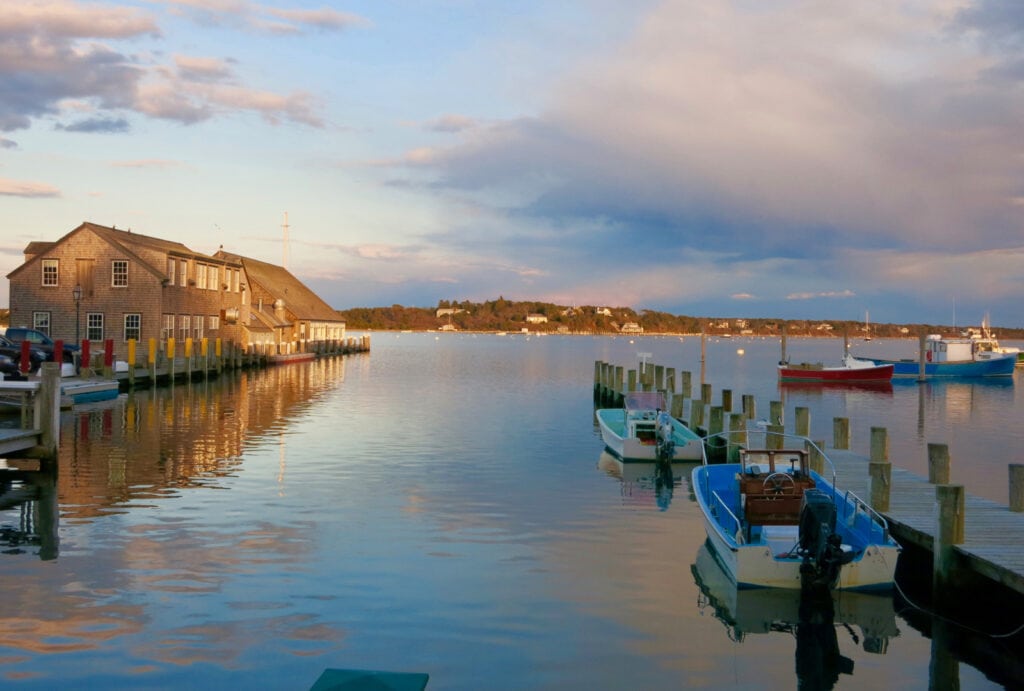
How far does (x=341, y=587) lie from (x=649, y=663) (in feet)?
17.6

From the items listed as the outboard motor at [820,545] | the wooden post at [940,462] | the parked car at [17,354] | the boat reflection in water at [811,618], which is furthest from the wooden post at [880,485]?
the parked car at [17,354]

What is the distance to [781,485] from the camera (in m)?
16.5

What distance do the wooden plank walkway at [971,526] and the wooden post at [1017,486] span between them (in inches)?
7.3

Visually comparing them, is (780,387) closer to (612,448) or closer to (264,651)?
(612,448)

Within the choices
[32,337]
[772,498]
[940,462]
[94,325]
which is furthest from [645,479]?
[94,325]

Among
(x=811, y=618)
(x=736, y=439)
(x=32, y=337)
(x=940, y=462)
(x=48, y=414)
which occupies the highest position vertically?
(x=32, y=337)

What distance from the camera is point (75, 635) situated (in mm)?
12156

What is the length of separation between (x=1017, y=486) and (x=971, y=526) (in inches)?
53.3

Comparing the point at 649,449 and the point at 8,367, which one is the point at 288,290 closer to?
the point at 8,367

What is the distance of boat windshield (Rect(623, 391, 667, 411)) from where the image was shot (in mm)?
31422

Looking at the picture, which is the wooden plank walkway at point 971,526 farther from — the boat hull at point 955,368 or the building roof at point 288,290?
the building roof at point 288,290

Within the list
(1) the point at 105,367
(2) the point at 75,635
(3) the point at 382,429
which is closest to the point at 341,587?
(2) the point at 75,635

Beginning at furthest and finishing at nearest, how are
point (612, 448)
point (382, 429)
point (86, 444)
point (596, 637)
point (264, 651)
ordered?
point (382, 429) → point (612, 448) → point (86, 444) → point (596, 637) → point (264, 651)

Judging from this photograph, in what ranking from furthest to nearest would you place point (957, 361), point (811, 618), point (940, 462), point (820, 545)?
point (957, 361) < point (940, 462) < point (820, 545) < point (811, 618)
